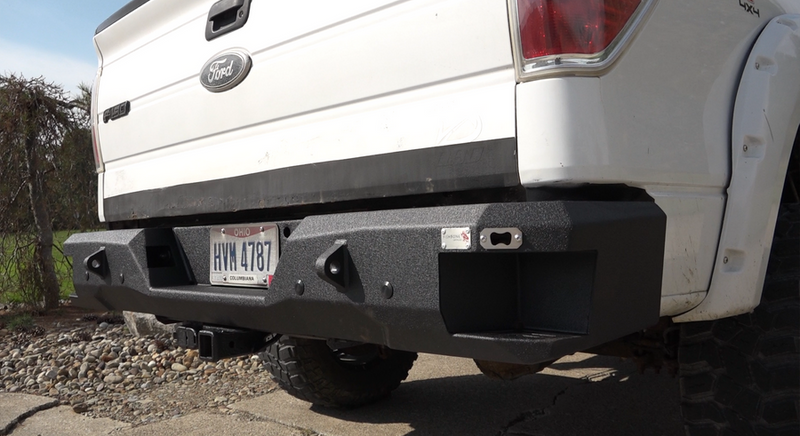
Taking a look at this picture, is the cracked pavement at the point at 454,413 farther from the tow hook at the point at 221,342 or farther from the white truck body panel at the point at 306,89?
the white truck body panel at the point at 306,89

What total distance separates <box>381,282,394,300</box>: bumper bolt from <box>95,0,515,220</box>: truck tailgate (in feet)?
0.97

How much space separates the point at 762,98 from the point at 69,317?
638 centimetres

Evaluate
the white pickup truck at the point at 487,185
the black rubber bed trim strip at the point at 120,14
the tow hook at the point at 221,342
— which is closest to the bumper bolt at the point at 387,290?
the white pickup truck at the point at 487,185

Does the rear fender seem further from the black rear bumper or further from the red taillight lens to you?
the red taillight lens

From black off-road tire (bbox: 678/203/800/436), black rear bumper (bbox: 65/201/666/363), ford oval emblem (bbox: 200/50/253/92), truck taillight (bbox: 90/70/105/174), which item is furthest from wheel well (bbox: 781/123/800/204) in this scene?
truck taillight (bbox: 90/70/105/174)

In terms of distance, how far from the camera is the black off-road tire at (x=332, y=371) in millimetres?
3170

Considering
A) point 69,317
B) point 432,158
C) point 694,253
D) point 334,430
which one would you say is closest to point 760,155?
point 694,253

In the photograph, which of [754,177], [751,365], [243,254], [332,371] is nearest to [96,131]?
[243,254]

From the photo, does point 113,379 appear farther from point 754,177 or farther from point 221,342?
point 754,177

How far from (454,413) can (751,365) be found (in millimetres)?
1667

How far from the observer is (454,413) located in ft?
11.0

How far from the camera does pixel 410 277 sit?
1645 mm

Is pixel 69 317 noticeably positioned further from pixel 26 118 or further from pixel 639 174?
pixel 639 174

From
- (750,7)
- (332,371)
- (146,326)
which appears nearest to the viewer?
(750,7)
